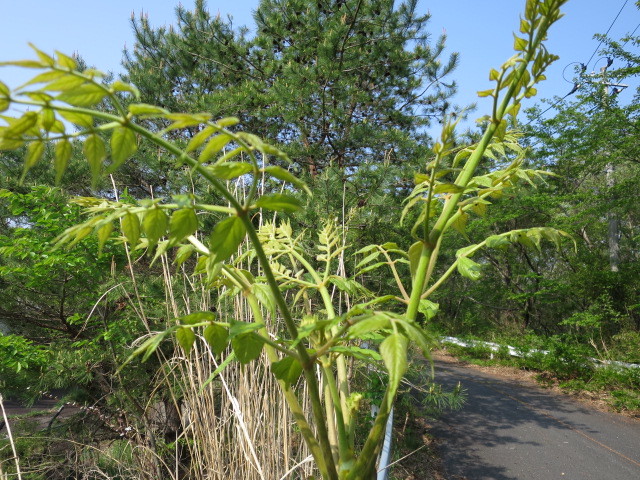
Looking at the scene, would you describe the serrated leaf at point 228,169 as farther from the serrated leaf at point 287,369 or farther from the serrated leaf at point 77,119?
the serrated leaf at point 287,369

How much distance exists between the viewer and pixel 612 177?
34.6 ft

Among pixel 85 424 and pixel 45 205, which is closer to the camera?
pixel 45 205

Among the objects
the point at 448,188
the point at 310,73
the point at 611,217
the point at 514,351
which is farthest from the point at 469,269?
the point at 611,217

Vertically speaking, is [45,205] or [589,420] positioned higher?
[45,205]

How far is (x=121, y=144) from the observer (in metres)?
0.40

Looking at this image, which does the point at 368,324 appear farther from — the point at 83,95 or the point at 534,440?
the point at 534,440

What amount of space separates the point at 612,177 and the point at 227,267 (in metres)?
12.6

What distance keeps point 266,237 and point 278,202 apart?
484 mm

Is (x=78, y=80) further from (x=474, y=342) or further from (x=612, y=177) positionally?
(x=612, y=177)

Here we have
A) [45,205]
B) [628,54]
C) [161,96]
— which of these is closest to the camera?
[45,205]

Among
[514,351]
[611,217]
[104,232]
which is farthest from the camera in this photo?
[611,217]

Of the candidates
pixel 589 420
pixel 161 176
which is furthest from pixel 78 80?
pixel 589 420

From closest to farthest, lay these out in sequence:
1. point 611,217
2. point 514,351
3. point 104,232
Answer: point 104,232 → point 514,351 → point 611,217

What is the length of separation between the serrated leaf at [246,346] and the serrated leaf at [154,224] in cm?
15
